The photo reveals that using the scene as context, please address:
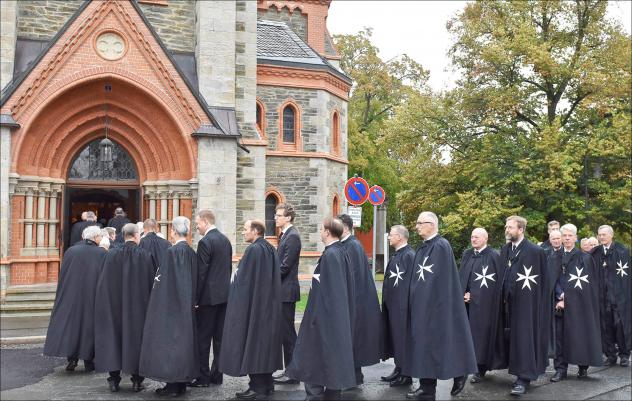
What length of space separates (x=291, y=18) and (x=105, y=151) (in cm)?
1081

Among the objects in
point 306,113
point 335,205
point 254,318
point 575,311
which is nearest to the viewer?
point 254,318

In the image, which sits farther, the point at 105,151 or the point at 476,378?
the point at 105,151

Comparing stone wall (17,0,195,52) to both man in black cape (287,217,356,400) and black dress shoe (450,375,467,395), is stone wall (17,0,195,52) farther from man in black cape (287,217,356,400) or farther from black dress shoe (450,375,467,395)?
black dress shoe (450,375,467,395)

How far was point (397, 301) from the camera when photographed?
827cm

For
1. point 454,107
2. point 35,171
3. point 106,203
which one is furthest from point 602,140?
point 35,171

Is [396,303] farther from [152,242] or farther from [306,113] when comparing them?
[306,113]

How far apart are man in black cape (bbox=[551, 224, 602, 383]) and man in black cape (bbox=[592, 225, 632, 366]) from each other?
79 centimetres

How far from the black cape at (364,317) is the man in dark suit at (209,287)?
153cm

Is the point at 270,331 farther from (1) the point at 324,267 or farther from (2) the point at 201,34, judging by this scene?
(2) the point at 201,34

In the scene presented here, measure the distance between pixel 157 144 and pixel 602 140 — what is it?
1310 cm

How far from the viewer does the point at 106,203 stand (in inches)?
738

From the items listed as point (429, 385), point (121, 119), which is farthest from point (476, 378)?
point (121, 119)

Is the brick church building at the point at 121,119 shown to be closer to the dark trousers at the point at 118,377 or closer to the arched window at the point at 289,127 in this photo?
the arched window at the point at 289,127

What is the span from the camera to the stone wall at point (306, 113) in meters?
20.8
